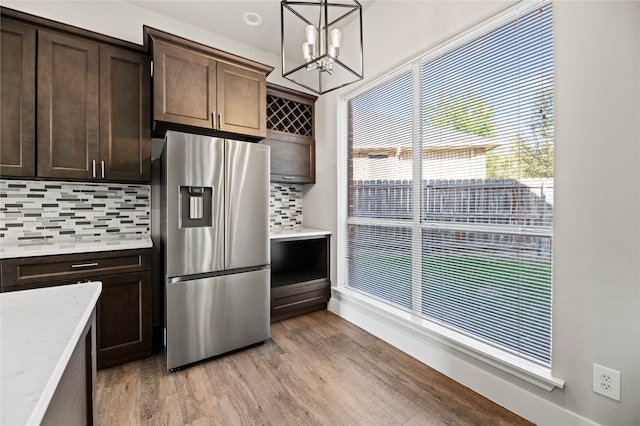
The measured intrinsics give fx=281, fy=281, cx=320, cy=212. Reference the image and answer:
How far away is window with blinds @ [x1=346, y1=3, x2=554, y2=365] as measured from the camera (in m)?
1.61

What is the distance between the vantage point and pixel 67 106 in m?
2.05

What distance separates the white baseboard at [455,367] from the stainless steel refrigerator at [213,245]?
930 millimetres

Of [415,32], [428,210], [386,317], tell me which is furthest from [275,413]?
[415,32]

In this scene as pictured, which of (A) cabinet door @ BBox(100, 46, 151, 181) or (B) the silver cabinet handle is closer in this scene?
(B) the silver cabinet handle

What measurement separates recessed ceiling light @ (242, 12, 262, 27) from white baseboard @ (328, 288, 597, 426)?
2875 mm

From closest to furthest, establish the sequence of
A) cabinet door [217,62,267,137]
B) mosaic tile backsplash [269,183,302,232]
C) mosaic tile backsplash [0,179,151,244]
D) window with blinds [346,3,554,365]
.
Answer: window with blinds [346,3,554,365] → mosaic tile backsplash [0,179,151,244] → cabinet door [217,62,267,137] → mosaic tile backsplash [269,183,302,232]

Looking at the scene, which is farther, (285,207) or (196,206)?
(285,207)

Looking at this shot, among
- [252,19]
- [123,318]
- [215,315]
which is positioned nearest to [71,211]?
[123,318]

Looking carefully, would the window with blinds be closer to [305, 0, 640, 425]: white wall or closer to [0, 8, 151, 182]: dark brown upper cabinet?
[305, 0, 640, 425]: white wall

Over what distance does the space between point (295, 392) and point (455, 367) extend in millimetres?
1090

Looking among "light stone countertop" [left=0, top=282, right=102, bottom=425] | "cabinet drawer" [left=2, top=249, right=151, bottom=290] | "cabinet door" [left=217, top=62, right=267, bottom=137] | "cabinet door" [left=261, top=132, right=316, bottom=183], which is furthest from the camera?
"cabinet door" [left=261, top=132, right=316, bottom=183]

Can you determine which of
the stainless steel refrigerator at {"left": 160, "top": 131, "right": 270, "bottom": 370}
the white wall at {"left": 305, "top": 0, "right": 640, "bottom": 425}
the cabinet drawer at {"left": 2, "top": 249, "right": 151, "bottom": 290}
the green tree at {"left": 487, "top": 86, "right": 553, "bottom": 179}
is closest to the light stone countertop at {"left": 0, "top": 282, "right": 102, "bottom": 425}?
the stainless steel refrigerator at {"left": 160, "top": 131, "right": 270, "bottom": 370}

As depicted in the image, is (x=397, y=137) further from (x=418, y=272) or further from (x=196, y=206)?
(x=196, y=206)

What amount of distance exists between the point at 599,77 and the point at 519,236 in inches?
34.3
